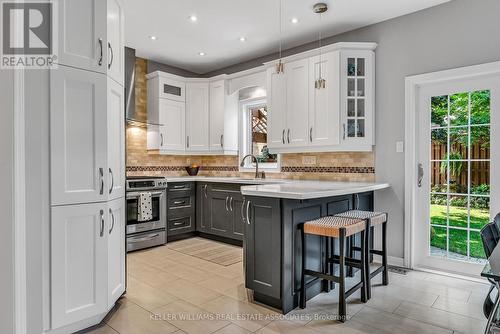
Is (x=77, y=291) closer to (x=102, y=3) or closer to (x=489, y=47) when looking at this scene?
(x=102, y=3)

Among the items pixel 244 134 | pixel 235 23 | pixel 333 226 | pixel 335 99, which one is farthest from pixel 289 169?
pixel 333 226

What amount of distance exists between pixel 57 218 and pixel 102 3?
4.79 ft

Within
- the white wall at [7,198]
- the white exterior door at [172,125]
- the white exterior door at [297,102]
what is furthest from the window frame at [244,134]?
the white wall at [7,198]

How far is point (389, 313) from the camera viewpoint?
2406mm

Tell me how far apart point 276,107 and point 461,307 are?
2.94m

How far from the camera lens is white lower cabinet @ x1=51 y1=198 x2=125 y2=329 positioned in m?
1.96

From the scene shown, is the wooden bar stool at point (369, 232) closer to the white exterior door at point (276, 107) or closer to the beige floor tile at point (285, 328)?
the beige floor tile at point (285, 328)

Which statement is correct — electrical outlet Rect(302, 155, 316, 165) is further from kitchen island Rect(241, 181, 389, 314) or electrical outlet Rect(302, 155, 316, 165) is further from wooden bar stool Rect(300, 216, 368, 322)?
wooden bar stool Rect(300, 216, 368, 322)

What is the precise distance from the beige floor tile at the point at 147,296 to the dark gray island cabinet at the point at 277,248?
0.73 meters

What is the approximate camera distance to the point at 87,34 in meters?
2.10

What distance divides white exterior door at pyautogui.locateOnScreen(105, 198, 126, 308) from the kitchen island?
1003 millimetres

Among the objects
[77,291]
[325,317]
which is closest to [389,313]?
[325,317]

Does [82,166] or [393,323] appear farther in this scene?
[393,323]

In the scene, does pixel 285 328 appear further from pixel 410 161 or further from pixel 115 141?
pixel 410 161
